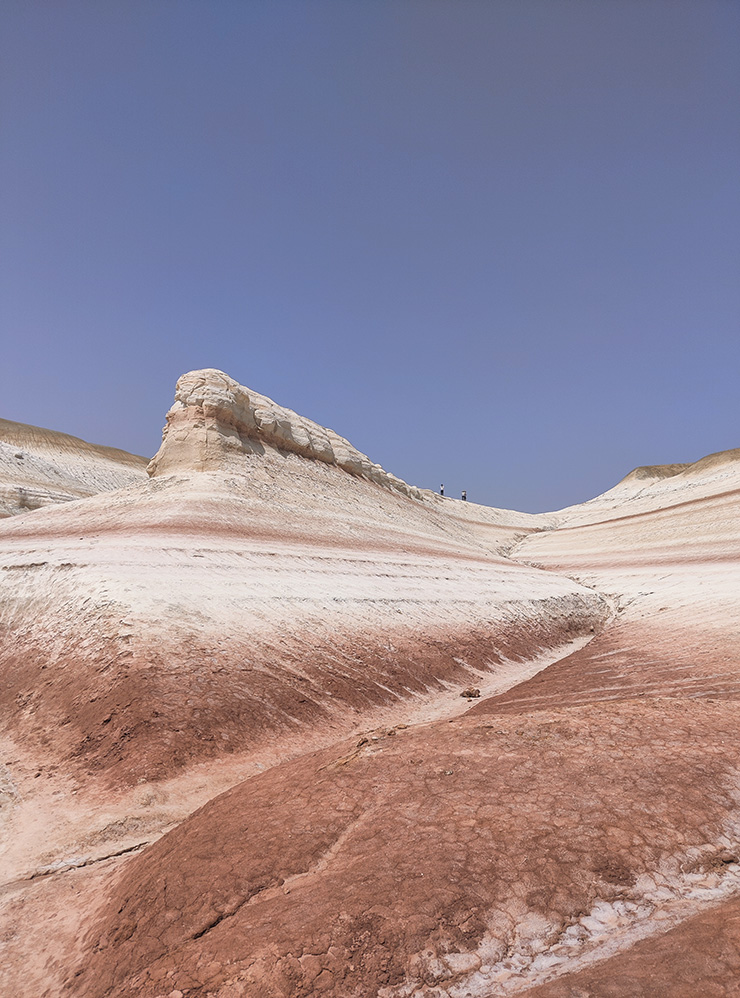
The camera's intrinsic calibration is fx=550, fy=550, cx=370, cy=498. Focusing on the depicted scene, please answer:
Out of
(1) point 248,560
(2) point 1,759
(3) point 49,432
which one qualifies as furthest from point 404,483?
(3) point 49,432

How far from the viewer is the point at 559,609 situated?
13.8 metres

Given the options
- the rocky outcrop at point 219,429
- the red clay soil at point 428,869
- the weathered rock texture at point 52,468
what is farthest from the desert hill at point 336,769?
the weathered rock texture at point 52,468

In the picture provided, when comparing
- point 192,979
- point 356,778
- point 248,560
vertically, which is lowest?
point 192,979

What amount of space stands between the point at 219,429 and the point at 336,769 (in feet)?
47.0

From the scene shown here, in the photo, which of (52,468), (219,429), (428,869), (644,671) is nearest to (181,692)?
(428,869)

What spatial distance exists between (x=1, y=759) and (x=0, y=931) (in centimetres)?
301

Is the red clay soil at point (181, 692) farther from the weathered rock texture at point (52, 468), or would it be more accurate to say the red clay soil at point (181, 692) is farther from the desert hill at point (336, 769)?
the weathered rock texture at point (52, 468)

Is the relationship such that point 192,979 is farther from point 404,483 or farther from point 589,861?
point 404,483

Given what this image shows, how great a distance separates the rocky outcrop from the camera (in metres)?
16.5

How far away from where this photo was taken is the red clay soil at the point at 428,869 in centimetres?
248

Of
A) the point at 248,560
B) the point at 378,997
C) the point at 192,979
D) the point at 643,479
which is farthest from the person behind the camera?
the point at 643,479

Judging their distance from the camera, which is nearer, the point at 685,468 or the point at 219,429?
the point at 219,429

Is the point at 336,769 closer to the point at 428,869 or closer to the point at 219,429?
the point at 428,869

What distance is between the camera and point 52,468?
39594 millimetres
